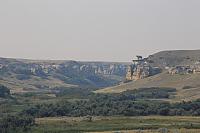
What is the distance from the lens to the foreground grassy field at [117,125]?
76500 mm

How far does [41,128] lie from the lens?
3098 inches

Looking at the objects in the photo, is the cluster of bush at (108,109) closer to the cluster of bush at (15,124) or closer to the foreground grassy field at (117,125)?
the foreground grassy field at (117,125)

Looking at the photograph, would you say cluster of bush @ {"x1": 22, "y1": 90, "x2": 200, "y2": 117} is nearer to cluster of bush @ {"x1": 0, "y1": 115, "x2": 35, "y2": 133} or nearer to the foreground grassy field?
the foreground grassy field

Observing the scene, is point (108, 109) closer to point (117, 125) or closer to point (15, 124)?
point (117, 125)

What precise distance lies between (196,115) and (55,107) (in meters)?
31.3

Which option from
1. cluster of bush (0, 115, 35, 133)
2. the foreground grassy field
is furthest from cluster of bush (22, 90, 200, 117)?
cluster of bush (0, 115, 35, 133)

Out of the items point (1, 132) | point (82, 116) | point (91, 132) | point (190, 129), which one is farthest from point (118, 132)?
point (82, 116)

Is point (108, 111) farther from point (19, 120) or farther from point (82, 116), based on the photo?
point (19, 120)

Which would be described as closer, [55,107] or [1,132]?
[1,132]

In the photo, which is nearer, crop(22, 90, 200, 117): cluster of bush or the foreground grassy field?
the foreground grassy field

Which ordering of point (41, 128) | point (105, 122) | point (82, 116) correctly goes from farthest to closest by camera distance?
1. point (82, 116)
2. point (105, 122)
3. point (41, 128)

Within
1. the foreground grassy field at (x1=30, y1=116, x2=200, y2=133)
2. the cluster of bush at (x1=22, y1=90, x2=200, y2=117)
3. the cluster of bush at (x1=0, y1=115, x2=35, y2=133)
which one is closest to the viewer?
the cluster of bush at (x1=0, y1=115, x2=35, y2=133)

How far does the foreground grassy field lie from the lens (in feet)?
251

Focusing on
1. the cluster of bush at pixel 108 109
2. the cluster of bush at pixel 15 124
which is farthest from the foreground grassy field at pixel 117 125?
the cluster of bush at pixel 108 109
